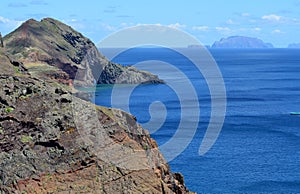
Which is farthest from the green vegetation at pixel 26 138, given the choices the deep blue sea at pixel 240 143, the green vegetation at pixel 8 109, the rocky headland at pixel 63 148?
the deep blue sea at pixel 240 143

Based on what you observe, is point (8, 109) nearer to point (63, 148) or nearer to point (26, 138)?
point (26, 138)

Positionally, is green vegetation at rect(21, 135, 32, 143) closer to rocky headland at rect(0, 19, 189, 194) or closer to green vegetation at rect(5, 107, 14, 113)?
rocky headland at rect(0, 19, 189, 194)

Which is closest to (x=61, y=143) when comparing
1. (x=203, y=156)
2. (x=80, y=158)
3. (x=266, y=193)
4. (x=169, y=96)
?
(x=80, y=158)

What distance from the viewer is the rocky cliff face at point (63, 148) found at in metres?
41.2

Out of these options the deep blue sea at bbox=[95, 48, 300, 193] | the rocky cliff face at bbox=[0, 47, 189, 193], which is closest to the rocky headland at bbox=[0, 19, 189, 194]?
the rocky cliff face at bbox=[0, 47, 189, 193]

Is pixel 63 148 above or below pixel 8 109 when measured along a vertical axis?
below

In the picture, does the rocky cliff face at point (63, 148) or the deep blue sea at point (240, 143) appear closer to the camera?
the rocky cliff face at point (63, 148)

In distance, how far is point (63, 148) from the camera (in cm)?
4278

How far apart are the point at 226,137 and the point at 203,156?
63.6ft

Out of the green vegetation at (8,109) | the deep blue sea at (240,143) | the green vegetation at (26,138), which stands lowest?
the green vegetation at (26,138)

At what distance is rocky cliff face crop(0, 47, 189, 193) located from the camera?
135ft

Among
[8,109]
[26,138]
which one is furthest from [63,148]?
[8,109]

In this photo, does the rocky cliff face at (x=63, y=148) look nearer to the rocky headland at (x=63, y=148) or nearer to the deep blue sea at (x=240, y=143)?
the rocky headland at (x=63, y=148)

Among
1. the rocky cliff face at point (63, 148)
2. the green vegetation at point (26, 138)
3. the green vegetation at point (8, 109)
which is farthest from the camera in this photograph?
the green vegetation at point (8, 109)
